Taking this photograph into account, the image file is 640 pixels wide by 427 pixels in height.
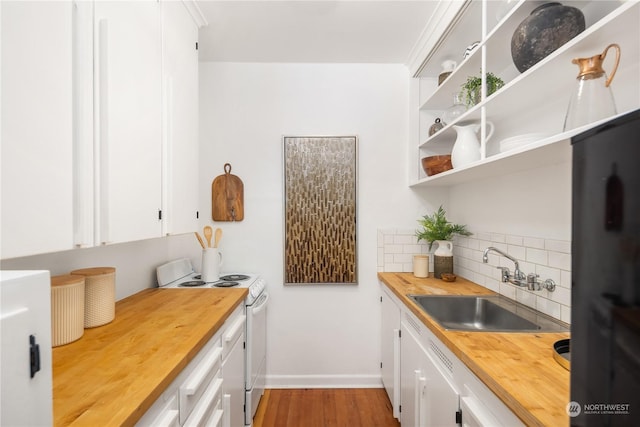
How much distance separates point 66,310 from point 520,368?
1577 mm

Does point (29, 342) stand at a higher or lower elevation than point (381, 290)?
higher

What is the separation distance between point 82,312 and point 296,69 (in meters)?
2.17

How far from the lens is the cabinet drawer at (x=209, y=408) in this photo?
1.10 metres

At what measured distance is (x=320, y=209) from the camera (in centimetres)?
241

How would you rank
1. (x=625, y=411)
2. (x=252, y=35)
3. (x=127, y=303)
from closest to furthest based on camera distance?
(x=625, y=411), (x=127, y=303), (x=252, y=35)

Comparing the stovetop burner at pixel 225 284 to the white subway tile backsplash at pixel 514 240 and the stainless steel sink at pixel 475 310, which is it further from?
the white subway tile backsplash at pixel 514 240

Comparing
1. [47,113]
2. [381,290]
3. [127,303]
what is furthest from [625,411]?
[381,290]

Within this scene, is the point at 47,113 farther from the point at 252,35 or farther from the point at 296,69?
the point at 296,69

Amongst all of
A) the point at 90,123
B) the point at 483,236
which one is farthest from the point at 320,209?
the point at 90,123

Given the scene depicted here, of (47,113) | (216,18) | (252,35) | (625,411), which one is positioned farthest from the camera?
(252,35)

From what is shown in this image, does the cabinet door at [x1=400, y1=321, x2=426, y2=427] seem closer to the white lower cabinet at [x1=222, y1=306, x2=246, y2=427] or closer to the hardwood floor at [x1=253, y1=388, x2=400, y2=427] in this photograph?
the hardwood floor at [x1=253, y1=388, x2=400, y2=427]

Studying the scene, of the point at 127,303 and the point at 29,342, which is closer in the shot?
the point at 29,342

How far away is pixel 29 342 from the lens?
472 millimetres

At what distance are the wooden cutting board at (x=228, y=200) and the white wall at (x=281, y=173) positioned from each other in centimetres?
6
